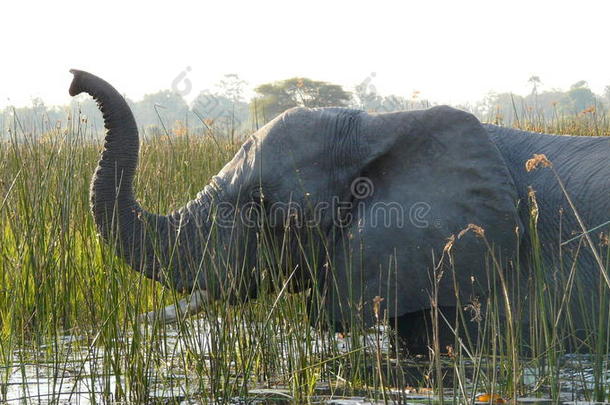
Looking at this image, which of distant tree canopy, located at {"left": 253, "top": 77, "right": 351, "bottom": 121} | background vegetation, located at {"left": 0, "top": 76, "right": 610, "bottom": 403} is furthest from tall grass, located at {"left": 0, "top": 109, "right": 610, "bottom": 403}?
distant tree canopy, located at {"left": 253, "top": 77, "right": 351, "bottom": 121}

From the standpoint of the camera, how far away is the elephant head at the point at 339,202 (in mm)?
4453

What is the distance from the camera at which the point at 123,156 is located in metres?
4.85

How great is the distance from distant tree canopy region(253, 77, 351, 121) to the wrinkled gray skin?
201ft

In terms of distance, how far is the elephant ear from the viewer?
4430 millimetres

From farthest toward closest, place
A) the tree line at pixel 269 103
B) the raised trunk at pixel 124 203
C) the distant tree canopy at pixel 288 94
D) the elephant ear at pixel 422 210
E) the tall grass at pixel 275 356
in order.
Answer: the distant tree canopy at pixel 288 94, the tree line at pixel 269 103, the raised trunk at pixel 124 203, the elephant ear at pixel 422 210, the tall grass at pixel 275 356

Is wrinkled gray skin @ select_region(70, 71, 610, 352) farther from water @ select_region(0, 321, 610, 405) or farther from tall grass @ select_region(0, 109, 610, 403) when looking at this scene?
water @ select_region(0, 321, 610, 405)

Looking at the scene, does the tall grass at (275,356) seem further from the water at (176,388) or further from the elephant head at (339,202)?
the elephant head at (339,202)

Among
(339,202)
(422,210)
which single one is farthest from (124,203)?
(422,210)

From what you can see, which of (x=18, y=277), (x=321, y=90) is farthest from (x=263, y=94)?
(x=18, y=277)

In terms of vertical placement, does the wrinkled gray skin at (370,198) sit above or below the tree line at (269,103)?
below

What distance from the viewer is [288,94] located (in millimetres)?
79438

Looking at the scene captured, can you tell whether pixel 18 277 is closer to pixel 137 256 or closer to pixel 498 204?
pixel 137 256

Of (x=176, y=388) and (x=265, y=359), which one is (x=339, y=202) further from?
(x=176, y=388)

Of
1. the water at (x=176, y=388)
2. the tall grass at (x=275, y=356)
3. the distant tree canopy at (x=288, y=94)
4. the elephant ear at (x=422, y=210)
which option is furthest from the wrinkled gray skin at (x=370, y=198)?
the distant tree canopy at (x=288, y=94)
